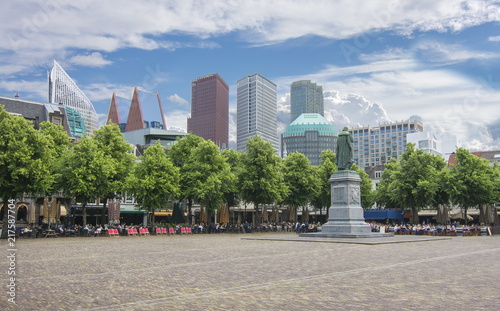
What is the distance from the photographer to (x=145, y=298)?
11.2m

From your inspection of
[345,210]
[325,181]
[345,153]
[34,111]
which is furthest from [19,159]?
[325,181]

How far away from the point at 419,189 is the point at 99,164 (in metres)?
41.4

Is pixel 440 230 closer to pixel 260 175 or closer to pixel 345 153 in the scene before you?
pixel 345 153

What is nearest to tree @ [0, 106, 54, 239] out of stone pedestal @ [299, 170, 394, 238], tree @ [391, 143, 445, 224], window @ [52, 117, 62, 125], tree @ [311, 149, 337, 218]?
stone pedestal @ [299, 170, 394, 238]

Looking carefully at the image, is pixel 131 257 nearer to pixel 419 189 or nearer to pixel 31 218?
pixel 31 218

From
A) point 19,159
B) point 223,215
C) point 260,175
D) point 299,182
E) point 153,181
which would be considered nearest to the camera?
point 19,159

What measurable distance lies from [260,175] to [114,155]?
59.0 ft

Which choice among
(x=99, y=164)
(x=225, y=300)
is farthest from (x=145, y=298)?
(x=99, y=164)

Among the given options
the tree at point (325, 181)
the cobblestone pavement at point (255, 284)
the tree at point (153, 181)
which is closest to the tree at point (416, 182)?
the tree at point (325, 181)

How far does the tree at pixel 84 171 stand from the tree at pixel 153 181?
11.4ft

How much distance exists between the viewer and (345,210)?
38.7 meters

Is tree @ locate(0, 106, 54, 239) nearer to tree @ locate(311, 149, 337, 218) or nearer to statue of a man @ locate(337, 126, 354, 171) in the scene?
statue of a man @ locate(337, 126, 354, 171)

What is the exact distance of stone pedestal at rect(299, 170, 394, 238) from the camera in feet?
125

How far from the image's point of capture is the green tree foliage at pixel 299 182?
66.7m
